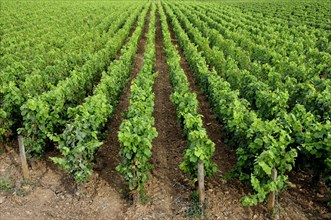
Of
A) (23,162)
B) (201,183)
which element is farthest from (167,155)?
(23,162)

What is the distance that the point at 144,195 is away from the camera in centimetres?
775

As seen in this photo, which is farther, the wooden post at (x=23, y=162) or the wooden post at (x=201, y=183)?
the wooden post at (x=23, y=162)

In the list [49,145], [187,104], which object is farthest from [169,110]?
[49,145]

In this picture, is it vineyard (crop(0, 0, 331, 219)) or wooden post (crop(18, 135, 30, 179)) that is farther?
wooden post (crop(18, 135, 30, 179))

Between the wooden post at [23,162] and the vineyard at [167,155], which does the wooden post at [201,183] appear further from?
the wooden post at [23,162]

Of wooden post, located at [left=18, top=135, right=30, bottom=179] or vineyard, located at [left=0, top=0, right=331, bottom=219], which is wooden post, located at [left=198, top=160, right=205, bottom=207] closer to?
vineyard, located at [left=0, top=0, right=331, bottom=219]

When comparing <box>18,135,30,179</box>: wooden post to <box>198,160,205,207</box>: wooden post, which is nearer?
<box>198,160,205,207</box>: wooden post

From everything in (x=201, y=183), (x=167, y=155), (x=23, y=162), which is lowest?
(x=167, y=155)

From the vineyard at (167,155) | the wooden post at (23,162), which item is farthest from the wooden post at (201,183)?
the wooden post at (23,162)

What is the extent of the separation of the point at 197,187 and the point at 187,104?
2.50 metres

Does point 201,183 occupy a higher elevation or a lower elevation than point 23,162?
higher

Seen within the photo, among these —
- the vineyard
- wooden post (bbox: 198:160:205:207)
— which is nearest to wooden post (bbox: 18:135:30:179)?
the vineyard

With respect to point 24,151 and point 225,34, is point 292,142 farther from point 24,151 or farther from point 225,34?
point 225,34

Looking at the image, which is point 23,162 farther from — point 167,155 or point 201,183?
point 201,183
